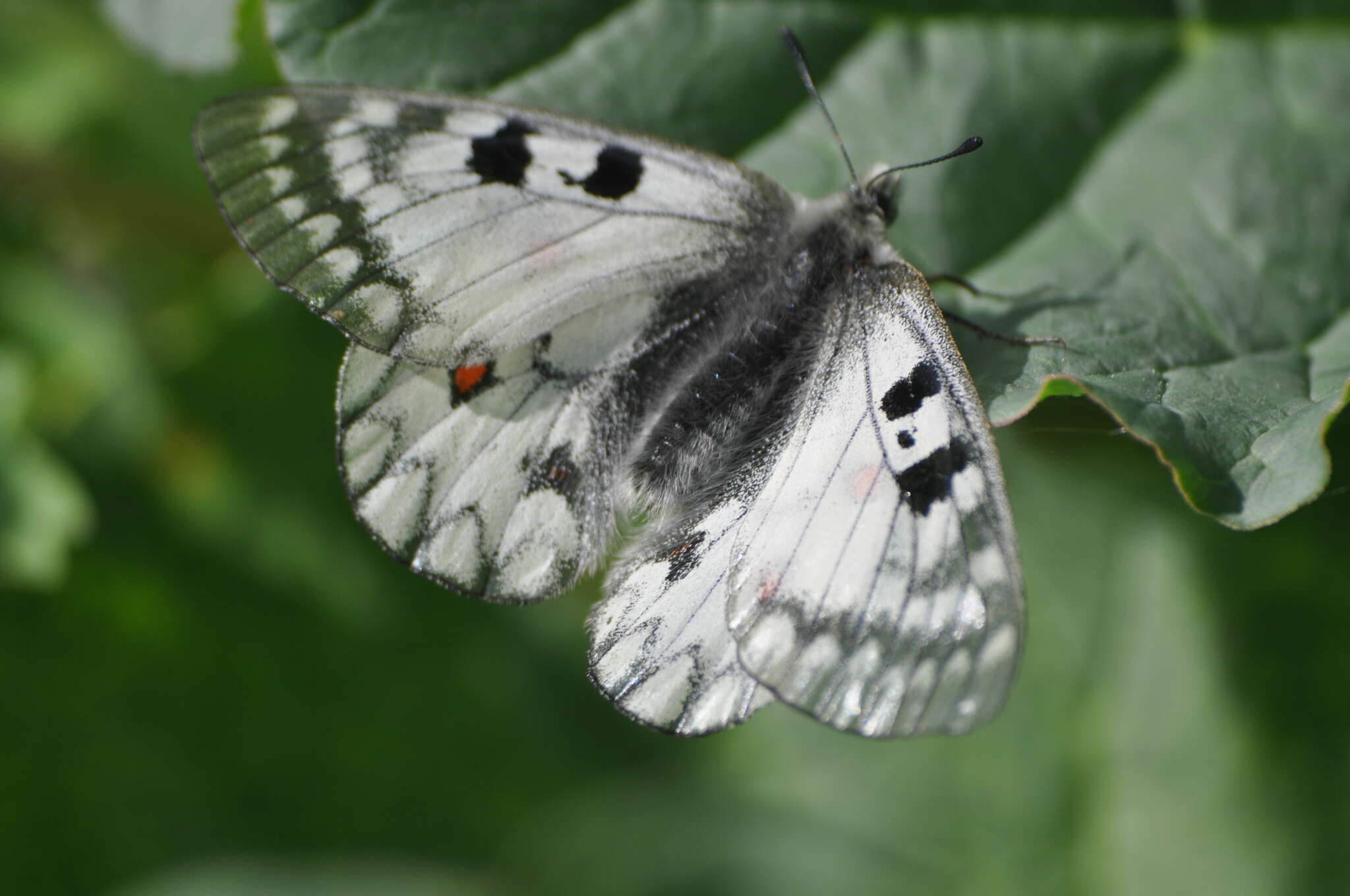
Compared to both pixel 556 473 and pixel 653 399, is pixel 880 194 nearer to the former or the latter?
pixel 653 399

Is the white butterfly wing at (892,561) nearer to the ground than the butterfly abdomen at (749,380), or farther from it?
nearer to the ground

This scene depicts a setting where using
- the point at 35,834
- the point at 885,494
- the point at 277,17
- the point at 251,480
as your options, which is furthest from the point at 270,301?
the point at 885,494

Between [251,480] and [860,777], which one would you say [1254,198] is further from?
[251,480]

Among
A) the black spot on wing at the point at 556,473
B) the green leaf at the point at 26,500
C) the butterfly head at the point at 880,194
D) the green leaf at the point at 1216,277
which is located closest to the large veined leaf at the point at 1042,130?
the green leaf at the point at 1216,277

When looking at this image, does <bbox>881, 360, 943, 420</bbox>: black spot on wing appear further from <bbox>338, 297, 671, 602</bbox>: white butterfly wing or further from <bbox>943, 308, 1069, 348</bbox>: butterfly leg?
<bbox>338, 297, 671, 602</bbox>: white butterfly wing

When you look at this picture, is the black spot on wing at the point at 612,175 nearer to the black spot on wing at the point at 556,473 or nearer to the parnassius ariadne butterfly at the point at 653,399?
the parnassius ariadne butterfly at the point at 653,399

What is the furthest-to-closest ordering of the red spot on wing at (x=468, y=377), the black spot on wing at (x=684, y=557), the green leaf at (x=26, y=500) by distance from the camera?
the green leaf at (x=26, y=500)
the red spot on wing at (x=468, y=377)
the black spot on wing at (x=684, y=557)

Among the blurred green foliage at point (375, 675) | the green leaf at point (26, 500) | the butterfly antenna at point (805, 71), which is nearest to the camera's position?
the butterfly antenna at point (805, 71)

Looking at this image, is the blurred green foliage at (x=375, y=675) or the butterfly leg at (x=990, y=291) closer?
the butterfly leg at (x=990, y=291)

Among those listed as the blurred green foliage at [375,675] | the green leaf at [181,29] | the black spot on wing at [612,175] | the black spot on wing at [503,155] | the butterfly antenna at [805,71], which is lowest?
the blurred green foliage at [375,675]
